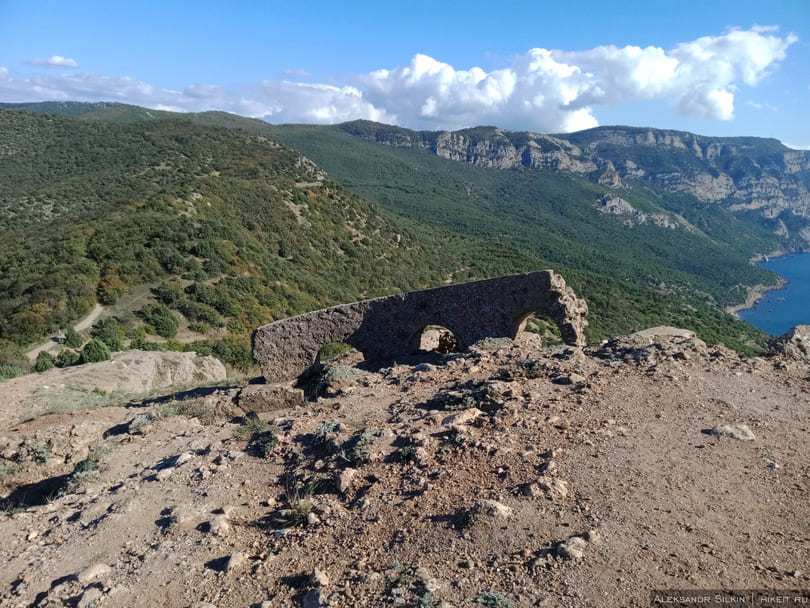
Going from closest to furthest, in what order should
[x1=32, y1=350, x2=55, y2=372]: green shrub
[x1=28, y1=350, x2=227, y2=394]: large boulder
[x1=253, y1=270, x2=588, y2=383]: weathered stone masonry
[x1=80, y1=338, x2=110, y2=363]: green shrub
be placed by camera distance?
[x1=253, y1=270, x2=588, y2=383]: weathered stone masonry, [x1=28, y1=350, x2=227, y2=394]: large boulder, [x1=32, y1=350, x2=55, y2=372]: green shrub, [x1=80, y1=338, x2=110, y2=363]: green shrub

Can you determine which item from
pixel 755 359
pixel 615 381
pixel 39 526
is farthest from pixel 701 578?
pixel 39 526

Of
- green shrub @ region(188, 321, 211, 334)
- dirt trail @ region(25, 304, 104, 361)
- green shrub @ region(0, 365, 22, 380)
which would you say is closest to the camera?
green shrub @ region(0, 365, 22, 380)

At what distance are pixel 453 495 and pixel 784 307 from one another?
10214cm

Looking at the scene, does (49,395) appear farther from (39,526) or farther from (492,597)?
(492,597)

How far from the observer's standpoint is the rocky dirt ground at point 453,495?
435 cm

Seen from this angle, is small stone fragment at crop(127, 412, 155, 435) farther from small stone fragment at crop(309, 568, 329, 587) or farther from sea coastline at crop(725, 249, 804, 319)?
sea coastline at crop(725, 249, 804, 319)

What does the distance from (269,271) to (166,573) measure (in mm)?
27204

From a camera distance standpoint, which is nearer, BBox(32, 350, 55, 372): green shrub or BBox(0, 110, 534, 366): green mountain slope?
BBox(32, 350, 55, 372): green shrub

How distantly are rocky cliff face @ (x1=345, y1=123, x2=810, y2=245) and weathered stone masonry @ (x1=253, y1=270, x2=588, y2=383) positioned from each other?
475 feet

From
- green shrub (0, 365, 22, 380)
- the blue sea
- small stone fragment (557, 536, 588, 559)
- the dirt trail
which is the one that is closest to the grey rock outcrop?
small stone fragment (557, 536, 588, 559)

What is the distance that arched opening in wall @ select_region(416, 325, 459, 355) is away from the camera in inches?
553

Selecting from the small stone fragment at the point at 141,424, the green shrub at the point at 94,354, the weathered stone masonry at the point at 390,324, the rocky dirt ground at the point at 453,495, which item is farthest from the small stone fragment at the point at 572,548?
the green shrub at the point at 94,354

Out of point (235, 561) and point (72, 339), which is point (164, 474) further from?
point (72, 339)

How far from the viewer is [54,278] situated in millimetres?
23047
